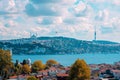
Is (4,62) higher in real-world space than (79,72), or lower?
higher

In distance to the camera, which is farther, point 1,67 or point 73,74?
point 1,67

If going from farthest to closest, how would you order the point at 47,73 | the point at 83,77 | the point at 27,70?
the point at 27,70 < the point at 47,73 < the point at 83,77

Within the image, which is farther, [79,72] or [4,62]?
[4,62]

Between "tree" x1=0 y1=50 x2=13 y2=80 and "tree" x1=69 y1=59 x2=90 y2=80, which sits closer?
"tree" x1=69 y1=59 x2=90 y2=80

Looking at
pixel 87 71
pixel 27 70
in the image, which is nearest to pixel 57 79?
pixel 87 71

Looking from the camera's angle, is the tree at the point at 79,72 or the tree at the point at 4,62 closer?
the tree at the point at 79,72

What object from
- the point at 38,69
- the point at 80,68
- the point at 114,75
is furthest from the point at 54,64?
the point at 80,68

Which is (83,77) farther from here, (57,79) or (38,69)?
(38,69)

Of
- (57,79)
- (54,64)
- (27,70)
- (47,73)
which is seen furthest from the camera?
(54,64)

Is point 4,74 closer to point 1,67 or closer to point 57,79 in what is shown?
point 1,67
